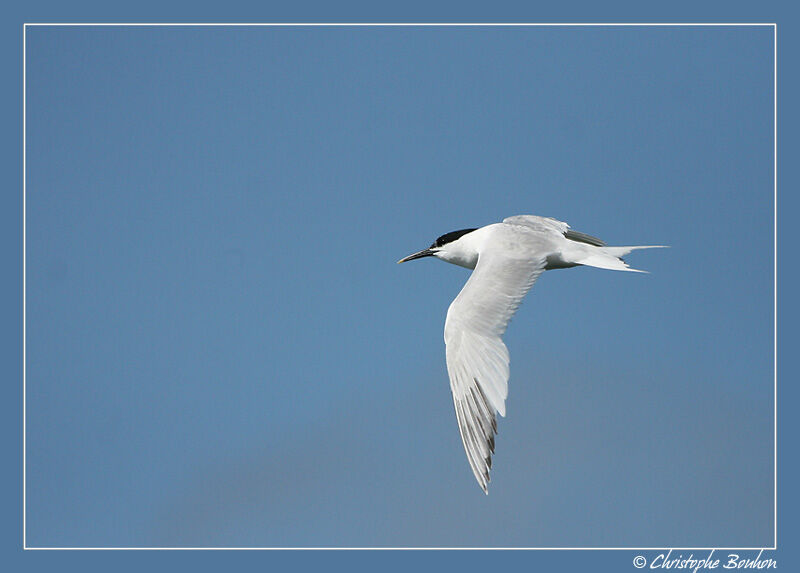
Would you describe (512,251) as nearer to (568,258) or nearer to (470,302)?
(568,258)

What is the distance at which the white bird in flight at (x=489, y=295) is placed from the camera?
20.8ft

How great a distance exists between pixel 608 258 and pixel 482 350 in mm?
1797

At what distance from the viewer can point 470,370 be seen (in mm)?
6492

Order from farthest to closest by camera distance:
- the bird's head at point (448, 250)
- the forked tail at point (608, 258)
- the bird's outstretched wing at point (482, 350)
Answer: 1. the bird's head at point (448, 250)
2. the forked tail at point (608, 258)
3. the bird's outstretched wing at point (482, 350)

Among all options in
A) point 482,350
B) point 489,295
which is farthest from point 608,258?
point 482,350

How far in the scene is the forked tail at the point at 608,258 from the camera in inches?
300

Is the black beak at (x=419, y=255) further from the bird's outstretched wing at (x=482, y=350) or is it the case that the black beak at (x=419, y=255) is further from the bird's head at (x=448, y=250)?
the bird's outstretched wing at (x=482, y=350)

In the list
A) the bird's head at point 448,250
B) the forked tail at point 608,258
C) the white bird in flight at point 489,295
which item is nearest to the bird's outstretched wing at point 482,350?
the white bird in flight at point 489,295

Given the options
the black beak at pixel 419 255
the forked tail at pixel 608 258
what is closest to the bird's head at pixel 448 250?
the black beak at pixel 419 255

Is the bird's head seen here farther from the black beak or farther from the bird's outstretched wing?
the bird's outstretched wing

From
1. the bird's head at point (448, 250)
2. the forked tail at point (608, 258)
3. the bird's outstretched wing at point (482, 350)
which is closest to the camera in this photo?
the bird's outstretched wing at point (482, 350)

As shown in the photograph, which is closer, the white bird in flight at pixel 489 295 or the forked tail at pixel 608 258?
the white bird in flight at pixel 489 295

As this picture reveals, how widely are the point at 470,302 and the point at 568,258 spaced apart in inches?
47.5

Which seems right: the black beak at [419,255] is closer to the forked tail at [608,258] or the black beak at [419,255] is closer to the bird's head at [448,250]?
the bird's head at [448,250]
